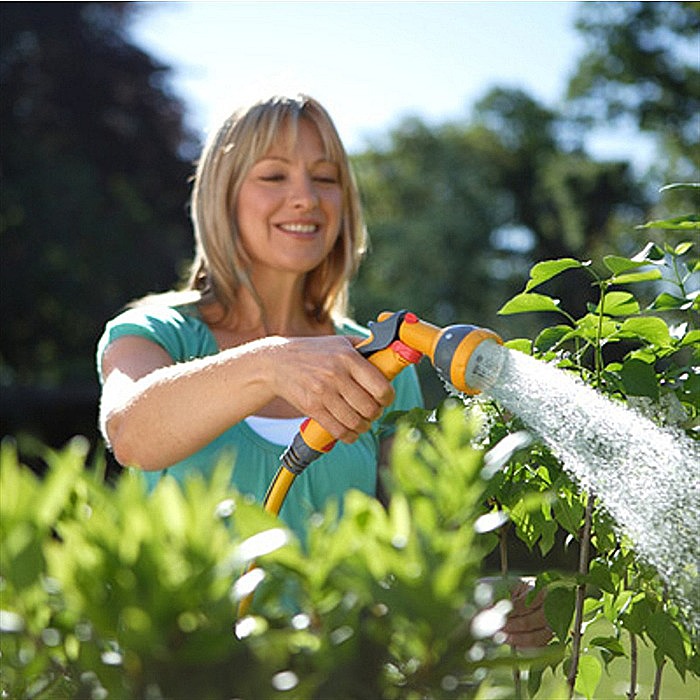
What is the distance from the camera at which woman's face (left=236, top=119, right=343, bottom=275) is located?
8.89 feet

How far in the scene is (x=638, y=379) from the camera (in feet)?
4.52

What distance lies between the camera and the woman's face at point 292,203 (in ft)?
8.89

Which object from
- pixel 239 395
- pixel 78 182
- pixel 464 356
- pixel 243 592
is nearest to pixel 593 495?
pixel 464 356

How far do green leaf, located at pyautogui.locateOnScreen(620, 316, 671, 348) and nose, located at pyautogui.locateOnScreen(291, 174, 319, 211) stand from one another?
4.47 ft

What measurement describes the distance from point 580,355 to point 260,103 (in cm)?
149

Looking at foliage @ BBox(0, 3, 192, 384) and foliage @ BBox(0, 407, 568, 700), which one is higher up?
foliage @ BBox(0, 3, 192, 384)

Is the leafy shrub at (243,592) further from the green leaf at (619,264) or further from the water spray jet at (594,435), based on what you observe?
the green leaf at (619,264)

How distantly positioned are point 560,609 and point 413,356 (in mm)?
378

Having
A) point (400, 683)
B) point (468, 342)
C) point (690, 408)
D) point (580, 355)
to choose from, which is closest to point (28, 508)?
point (400, 683)

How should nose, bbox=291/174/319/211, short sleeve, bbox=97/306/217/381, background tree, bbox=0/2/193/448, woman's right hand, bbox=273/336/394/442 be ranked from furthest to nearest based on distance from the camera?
background tree, bbox=0/2/193/448 → nose, bbox=291/174/319/211 → short sleeve, bbox=97/306/217/381 → woman's right hand, bbox=273/336/394/442

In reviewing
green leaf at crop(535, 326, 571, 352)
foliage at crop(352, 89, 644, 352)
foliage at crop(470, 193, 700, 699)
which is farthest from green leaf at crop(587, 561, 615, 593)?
foliage at crop(352, 89, 644, 352)

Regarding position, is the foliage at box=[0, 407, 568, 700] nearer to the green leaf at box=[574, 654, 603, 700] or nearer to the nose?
the green leaf at box=[574, 654, 603, 700]

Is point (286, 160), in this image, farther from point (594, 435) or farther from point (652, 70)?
point (652, 70)

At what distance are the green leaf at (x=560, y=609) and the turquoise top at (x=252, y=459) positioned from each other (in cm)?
112
